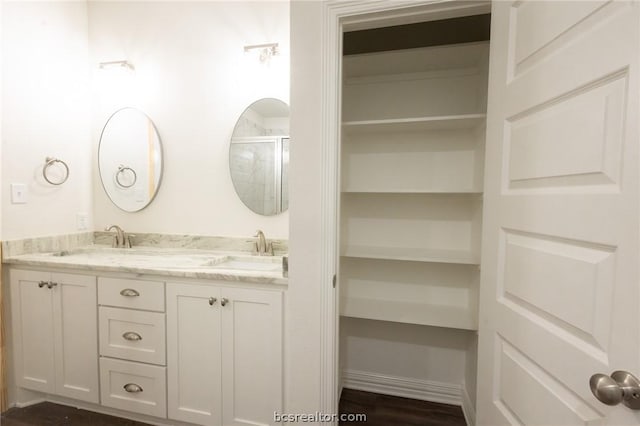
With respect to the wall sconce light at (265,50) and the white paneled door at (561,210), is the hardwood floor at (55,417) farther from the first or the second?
the wall sconce light at (265,50)

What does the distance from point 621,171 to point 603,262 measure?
0.20 metres

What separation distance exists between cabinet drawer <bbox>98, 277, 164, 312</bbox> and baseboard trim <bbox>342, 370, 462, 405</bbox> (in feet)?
4.51

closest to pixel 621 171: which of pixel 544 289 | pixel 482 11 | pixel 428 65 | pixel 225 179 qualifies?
pixel 544 289

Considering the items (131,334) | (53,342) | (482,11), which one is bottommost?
(53,342)

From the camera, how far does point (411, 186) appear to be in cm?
199

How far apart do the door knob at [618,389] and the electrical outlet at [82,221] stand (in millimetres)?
2931

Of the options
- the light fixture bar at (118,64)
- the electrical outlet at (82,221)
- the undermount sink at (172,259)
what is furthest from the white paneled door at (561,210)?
the electrical outlet at (82,221)

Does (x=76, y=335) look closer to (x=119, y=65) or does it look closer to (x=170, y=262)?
(x=170, y=262)

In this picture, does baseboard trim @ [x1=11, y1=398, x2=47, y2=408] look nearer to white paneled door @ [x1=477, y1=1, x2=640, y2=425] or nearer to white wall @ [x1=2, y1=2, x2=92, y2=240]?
white wall @ [x1=2, y1=2, x2=92, y2=240]

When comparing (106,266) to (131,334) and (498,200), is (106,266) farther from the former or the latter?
(498,200)

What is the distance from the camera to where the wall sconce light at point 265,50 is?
193cm

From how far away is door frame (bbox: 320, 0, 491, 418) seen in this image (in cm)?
120

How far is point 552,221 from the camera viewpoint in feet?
2.62

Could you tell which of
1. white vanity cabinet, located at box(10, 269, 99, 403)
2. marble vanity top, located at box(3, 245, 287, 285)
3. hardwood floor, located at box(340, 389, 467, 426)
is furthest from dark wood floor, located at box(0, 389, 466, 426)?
marble vanity top, located at box(3, 245, 287, 285)
